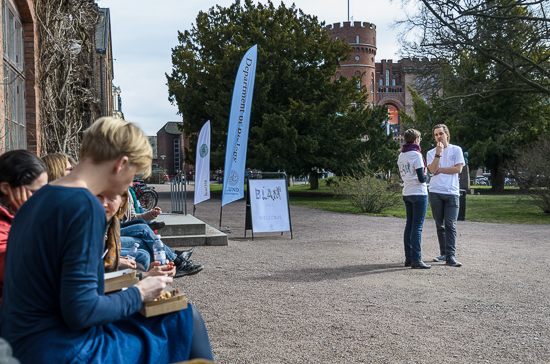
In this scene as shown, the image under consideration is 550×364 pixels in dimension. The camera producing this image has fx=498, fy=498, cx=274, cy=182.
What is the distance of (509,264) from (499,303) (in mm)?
2466

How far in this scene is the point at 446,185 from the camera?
6824mm

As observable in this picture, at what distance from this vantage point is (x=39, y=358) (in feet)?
5.37

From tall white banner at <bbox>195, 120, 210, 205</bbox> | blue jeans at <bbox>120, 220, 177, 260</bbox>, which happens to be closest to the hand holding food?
blue jeans at <bbox>120, 220, 177, 260</bbox>

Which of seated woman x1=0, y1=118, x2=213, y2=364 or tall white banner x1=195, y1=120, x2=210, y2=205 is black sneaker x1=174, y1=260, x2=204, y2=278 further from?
tall white banner x1=195, y1=120, x2=210, y2=205

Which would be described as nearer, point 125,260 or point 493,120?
point 125,260

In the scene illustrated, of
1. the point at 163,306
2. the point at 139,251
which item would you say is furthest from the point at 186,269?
the point at 163,306

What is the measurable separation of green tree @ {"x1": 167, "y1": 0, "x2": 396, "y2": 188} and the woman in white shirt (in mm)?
17253

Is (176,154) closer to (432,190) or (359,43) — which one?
(359,43)

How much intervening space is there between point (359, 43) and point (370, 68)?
6387 millimetres

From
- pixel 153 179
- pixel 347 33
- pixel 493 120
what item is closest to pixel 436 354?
pixel 493 120

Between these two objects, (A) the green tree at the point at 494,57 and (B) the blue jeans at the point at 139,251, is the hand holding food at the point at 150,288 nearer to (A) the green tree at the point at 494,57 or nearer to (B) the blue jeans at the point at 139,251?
(B) the blue jeans at the point at 139,251

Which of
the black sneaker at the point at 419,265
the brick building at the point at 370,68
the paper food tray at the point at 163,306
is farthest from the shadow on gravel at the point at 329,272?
the brick building at the point at 370,68

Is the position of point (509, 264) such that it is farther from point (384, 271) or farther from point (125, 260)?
point (125, 260)

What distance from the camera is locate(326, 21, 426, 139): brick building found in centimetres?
6744
